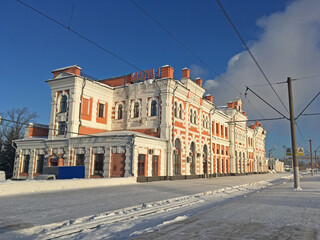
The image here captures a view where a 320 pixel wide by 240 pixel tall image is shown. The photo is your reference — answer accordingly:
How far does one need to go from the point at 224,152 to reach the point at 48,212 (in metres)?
35.7

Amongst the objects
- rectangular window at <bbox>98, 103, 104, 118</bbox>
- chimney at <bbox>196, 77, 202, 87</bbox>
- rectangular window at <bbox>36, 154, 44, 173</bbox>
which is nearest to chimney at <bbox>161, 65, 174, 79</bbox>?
chimney at <bbox>196, 77, 202, 87</bbox>

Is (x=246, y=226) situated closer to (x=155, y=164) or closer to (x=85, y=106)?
(x=155, y=164)

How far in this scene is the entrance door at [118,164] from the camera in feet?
72.9

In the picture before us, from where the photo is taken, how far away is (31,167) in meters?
26.7

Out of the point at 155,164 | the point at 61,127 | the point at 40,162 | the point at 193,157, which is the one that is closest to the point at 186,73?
the point at 193,157

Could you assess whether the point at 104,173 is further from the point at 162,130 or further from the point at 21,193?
the point at 21,193

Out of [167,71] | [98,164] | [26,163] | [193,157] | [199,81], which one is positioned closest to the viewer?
[98,164]

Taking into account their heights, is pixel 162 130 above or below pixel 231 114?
below

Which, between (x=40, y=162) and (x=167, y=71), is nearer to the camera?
(x=167, y=71)

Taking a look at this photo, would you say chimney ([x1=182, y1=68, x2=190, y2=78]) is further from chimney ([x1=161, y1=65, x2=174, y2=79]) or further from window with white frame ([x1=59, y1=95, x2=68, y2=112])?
window with white frame ([x1=59, y1=95, x2=68, y2=112])

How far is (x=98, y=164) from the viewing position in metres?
23.6

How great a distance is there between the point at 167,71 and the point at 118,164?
10.4m

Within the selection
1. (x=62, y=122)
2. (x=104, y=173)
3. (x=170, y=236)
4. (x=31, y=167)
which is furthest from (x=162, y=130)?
(x=170, y=236)

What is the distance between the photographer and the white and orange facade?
22969 mm
